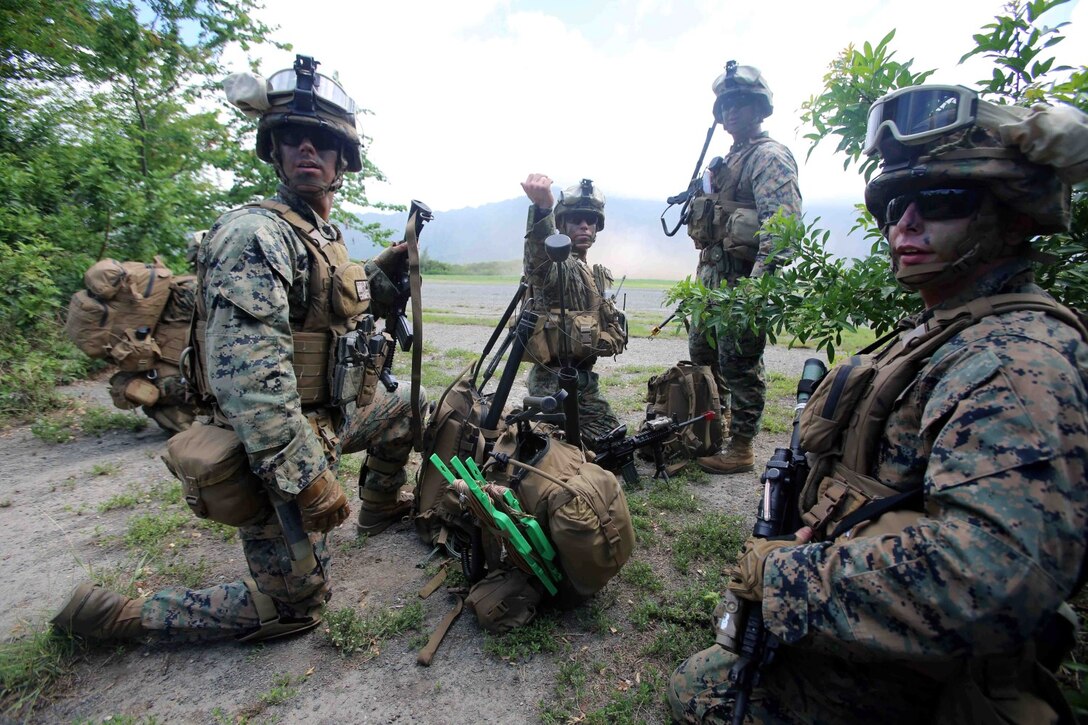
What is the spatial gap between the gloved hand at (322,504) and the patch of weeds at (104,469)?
398cm

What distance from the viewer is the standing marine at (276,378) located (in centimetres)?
240

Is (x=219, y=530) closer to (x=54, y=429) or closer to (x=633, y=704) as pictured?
(x=633, y=704)

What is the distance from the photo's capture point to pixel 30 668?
2.54 metres

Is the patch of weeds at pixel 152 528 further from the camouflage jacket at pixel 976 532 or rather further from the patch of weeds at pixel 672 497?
the camouflage jacket at pixel 976 532

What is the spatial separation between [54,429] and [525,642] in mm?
6421

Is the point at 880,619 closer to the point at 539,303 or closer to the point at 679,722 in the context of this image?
the point at 679,722

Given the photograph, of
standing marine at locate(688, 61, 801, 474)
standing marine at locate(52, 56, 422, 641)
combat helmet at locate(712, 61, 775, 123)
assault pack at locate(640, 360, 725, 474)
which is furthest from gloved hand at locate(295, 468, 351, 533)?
combat helmet at locate(712, 61, 775, 123)

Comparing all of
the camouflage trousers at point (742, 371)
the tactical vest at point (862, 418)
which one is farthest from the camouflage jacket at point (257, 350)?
the camouflage trousers at point (742, 371)

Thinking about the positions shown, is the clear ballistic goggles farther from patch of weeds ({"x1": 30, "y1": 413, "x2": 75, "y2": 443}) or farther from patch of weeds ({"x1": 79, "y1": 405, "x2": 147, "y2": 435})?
patch of weeds ({"x1": 30, "y1": 413, "x2": 75, "y2": 443})

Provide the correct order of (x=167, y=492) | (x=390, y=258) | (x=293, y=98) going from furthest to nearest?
1. (x=167, y=492)
2. (x=390, y=258)
3. (x=293, y=98)

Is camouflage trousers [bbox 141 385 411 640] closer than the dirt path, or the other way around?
→ the dirt path

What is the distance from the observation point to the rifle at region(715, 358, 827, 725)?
1.82 m

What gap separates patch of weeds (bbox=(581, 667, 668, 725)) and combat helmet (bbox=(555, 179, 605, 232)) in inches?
147

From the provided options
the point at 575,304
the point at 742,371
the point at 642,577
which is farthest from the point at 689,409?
the point at 642,577
